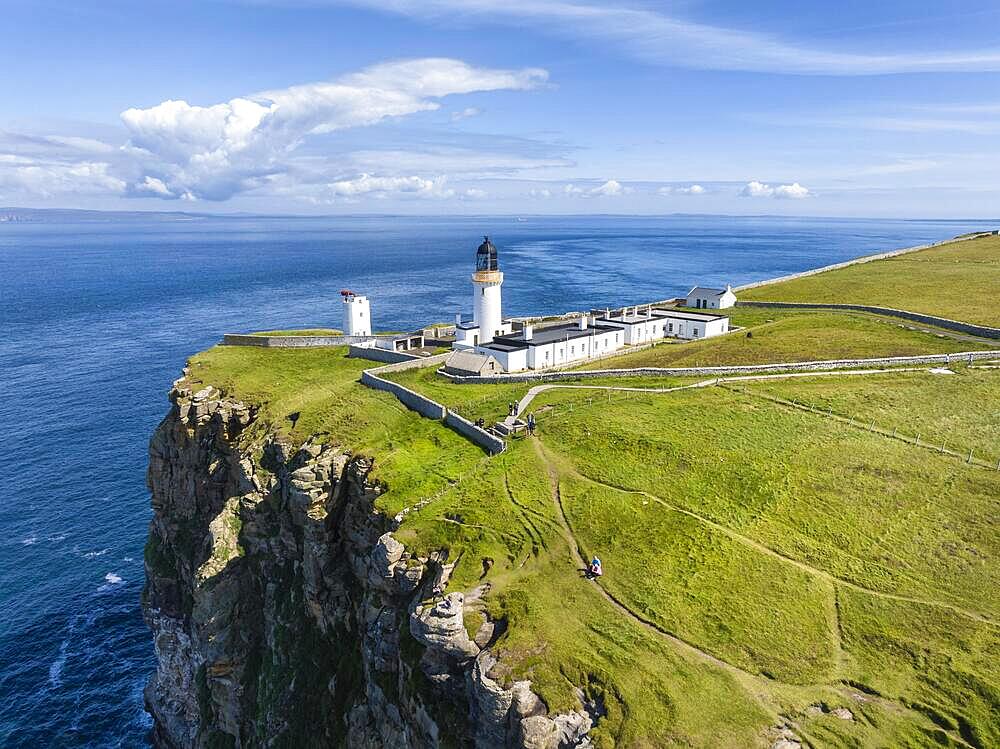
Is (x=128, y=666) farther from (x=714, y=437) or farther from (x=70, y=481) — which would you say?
A: (x=714, y=437)

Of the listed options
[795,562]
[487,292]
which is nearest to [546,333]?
[487,292]

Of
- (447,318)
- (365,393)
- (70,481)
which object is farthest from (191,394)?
(447,318)

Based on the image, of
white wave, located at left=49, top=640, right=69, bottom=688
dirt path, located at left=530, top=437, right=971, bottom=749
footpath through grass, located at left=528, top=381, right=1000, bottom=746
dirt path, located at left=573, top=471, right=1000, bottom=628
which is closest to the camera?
dirt path, located at left=530, top=437, right=971, bottom=749

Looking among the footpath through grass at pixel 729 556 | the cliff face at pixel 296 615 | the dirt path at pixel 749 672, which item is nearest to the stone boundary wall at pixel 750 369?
the footpath through grass at pixel 729 556

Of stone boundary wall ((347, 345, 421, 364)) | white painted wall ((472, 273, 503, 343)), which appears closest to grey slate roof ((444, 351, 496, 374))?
stone boundary wall ((347, 345, 421, 364))

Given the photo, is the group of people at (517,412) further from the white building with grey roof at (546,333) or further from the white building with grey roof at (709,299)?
the white building with grey roof at (709,299)

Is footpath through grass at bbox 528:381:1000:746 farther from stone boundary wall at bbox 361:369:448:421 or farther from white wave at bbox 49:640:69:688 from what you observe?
white wave at bbox 49:640:69:688
